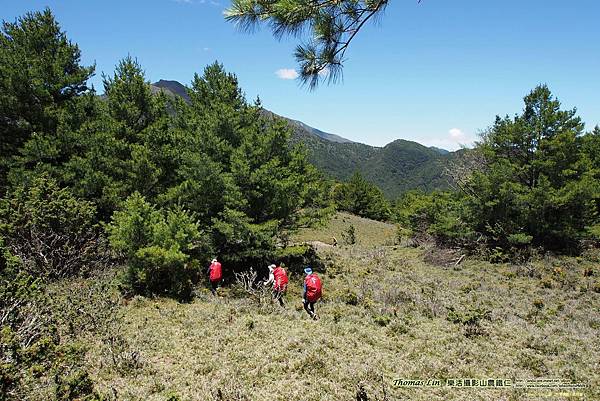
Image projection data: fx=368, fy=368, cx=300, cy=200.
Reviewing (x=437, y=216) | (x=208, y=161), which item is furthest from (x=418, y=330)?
(x=437, y=216)

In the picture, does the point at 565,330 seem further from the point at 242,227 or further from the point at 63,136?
the point at 63,136

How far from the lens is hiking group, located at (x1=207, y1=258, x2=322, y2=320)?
10297 mm

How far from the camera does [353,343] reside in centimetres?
824

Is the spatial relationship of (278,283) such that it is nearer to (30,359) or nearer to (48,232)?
(30,359)

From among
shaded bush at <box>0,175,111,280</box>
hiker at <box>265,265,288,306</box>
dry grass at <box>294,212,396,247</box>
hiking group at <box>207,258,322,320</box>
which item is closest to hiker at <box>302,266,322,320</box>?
hiking group at <box>207,258,322,320</box>

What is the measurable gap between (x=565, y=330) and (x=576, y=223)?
13.1m

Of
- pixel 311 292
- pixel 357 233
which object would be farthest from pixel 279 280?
pixel 357 233

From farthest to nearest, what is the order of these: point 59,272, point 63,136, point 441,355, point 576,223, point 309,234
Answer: point 309,234, point 576,223, point 63,136, point 59,272, point 441,355

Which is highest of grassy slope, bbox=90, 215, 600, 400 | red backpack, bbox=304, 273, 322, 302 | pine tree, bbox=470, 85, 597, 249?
pine tree, bbox=470, 85, 597, 249

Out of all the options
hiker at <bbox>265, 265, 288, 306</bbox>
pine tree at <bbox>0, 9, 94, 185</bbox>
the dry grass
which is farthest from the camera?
the dry grass

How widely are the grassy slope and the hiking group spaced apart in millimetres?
409

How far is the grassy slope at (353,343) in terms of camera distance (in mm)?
6312

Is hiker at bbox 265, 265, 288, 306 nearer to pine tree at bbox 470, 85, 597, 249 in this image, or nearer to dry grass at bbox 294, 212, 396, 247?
pine tree at bbox 470, 85, 597, 249

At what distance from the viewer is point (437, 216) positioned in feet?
79.4
